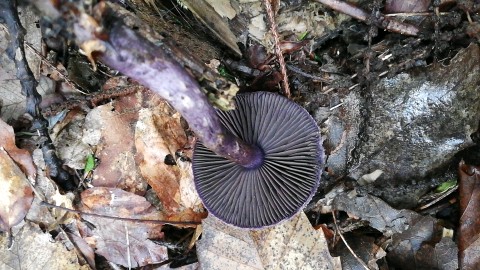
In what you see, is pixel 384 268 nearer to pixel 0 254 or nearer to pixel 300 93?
pixel 300 93

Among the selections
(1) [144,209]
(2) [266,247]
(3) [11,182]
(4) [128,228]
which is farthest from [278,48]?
(3) [11,182]

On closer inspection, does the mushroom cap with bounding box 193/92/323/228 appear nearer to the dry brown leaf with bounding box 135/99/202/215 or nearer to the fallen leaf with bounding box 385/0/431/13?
the dry brown leaf with bounding box 135/99/202/215

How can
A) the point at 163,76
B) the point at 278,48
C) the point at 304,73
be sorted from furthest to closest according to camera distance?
the point at 304,73 → the point at 278,48 → the point at 163,76

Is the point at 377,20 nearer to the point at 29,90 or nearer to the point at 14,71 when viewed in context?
the point at 29,90

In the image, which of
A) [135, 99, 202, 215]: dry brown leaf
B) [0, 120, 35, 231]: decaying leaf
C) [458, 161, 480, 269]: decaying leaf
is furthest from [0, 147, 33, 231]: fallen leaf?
[458, 161, 480, 269]: decaying leaf

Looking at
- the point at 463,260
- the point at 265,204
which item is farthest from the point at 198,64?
the point at 463,260

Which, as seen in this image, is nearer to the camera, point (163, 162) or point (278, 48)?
point (278, 48)
